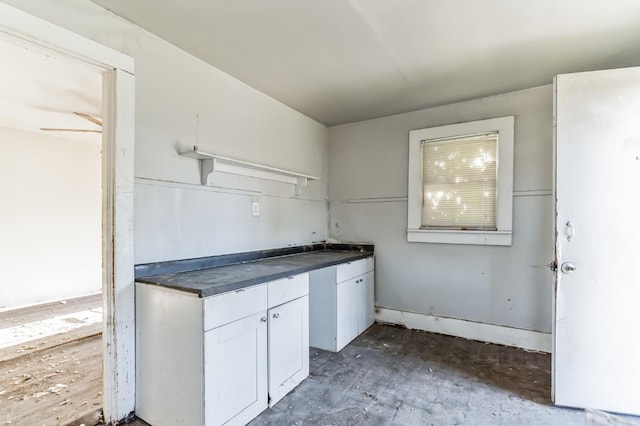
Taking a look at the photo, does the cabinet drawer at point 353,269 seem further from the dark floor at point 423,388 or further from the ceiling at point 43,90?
the ceiling at point 43,90

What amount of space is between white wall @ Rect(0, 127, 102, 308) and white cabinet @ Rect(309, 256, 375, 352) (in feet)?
13.5

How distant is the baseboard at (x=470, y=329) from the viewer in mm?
2895

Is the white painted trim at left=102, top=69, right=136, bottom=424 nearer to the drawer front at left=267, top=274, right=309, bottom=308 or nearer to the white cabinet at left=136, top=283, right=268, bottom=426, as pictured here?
the white cabinet at left=136, top=283, right=268, bottom=426

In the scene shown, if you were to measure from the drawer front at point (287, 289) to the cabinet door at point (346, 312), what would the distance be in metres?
0.58

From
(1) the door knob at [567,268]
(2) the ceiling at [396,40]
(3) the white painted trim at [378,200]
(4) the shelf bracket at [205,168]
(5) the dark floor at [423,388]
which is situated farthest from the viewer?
(3) the white painted trim at [378,200]

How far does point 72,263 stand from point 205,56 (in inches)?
169

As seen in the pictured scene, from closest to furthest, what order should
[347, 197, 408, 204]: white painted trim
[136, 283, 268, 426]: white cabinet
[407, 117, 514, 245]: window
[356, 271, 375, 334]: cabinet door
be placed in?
[136, 283, 268, 426]: white cabinet, [407, 117, 514, 245]: window, [356, 271, 375, 334]: cabinet door, [347, 197, 408, 204]: white painted trim

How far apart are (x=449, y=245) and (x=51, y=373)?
12.0 ft

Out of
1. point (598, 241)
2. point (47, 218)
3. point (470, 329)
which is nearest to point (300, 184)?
point (470, 329)

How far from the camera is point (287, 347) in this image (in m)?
2.19

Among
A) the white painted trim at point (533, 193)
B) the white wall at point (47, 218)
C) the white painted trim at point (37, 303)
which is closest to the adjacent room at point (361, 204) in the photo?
the white painted trim at point (533, 193)

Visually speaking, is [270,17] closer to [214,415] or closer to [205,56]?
[205,56]

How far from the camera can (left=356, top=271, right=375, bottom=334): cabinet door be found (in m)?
3.29

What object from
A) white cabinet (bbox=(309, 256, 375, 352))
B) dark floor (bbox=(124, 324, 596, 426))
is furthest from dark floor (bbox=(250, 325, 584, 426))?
white cabinet (bbox=(309, 256, 375, 352))
